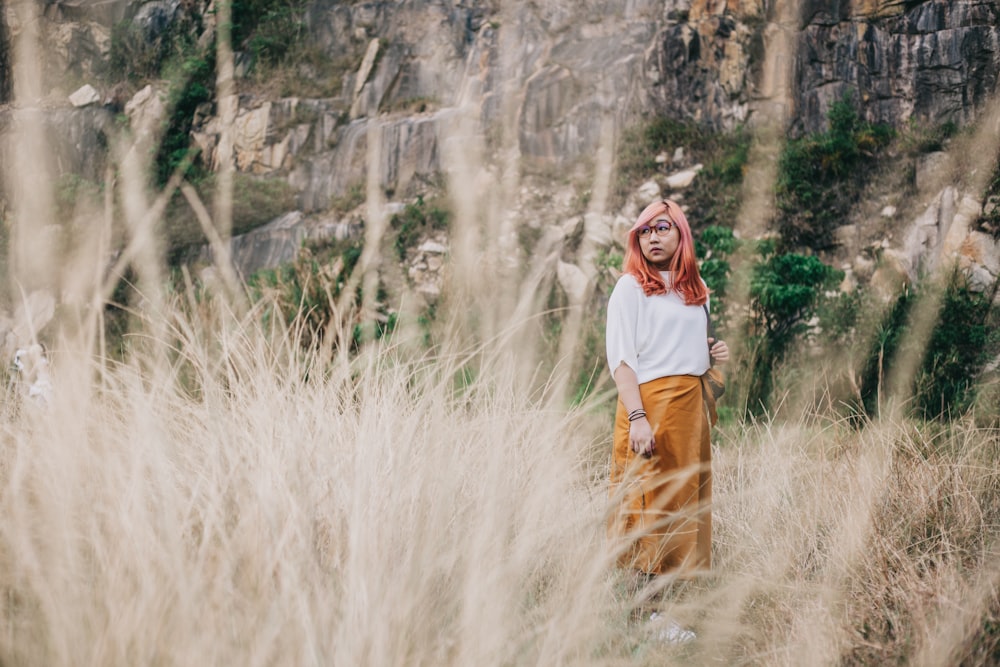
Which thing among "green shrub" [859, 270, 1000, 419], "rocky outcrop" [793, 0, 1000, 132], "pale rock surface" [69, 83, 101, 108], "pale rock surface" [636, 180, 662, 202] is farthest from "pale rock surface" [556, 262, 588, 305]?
"pale rock surface" [69, 83, 101, 108]

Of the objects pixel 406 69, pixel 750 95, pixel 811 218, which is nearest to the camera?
pixel 811 218

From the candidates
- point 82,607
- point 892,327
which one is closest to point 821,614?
point 82,607

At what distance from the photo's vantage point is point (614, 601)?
71.1 inches

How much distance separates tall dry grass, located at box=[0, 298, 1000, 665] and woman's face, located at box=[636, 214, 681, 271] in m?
0.68

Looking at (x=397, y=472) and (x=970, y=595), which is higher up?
(x=397, y=472)

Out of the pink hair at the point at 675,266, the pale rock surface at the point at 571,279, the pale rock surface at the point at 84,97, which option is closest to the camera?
the pink hair at the point at 675,266

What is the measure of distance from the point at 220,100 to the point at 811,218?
780cm

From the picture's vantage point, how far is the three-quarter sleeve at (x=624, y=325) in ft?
6.66

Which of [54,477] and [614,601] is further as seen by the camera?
[614,601]

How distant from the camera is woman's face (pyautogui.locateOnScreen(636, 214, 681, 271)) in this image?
2.08 meters

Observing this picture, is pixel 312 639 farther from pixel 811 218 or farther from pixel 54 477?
pixel 811 218

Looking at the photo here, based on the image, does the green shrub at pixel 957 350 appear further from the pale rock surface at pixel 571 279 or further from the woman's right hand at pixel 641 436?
the pale rock surface at pixel 571 279

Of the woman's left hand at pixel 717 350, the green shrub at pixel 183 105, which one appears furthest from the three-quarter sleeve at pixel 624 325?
the green shrub at pixel 183 105

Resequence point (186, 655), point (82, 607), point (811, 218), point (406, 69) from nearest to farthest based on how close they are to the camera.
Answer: point (186, 655) < point (82, 607) < point (811, 218) < point (406, 69)
